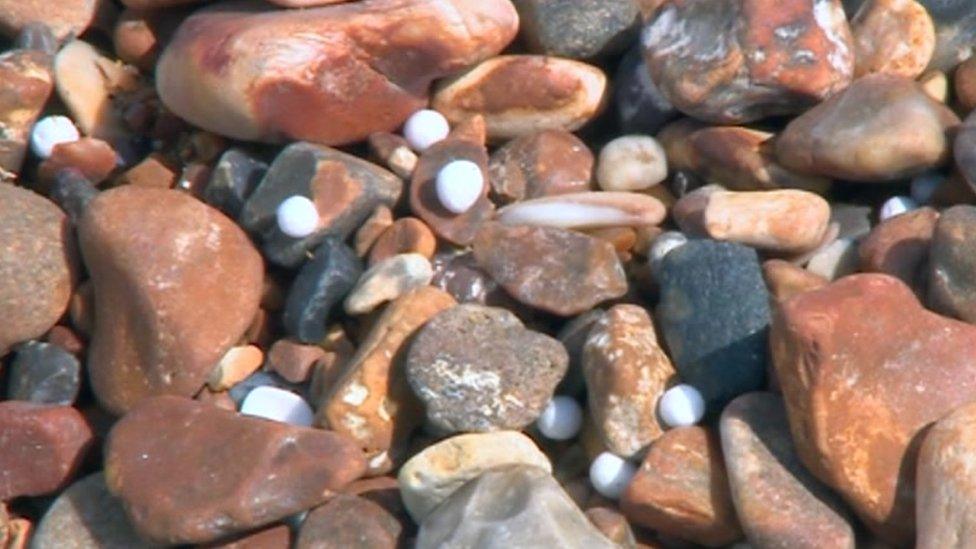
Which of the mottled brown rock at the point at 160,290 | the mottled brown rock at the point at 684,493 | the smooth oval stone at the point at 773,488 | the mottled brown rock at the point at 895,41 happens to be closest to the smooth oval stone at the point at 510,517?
the mottled brown rock at the point at 684,493

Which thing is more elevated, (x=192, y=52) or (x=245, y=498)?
(x=192, y=52)

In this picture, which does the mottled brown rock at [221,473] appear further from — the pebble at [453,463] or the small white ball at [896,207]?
the small white ball at [896,207]

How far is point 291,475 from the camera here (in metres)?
3.13

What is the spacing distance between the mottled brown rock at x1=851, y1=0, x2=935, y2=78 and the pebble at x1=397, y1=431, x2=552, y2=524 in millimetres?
1288

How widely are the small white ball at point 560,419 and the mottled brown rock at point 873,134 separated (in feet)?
2.50

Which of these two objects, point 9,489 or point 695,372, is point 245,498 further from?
point 695,372

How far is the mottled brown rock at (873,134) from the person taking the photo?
11.4 ft

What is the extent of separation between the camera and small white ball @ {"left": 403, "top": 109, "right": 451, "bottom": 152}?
3.81 m

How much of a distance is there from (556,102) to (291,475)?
1.23 meters

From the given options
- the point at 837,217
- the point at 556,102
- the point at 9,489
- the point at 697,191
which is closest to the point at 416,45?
the point at 556,102

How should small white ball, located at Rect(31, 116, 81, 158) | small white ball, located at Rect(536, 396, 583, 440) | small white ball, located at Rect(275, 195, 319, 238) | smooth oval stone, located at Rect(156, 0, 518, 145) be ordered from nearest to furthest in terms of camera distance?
small white ball, located at Rect(536, 396, 583, 440) → small white ball, located at Rect(275, 195, 319, 238) → smooth oval stone, located at Rect(156, 0, 518, 145) → small white ball, located at Rect(31, 116, 81, 158)

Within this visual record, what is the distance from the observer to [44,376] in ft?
11.8

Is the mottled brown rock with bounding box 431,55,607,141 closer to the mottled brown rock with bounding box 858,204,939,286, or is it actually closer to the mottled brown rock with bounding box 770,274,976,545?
the mottled brown rock with bounding box 858,204,939,286

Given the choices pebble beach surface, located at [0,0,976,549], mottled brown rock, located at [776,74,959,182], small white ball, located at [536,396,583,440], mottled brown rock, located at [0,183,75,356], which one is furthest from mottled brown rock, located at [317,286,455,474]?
mottled brown rock, located at [776,74,959,182]
